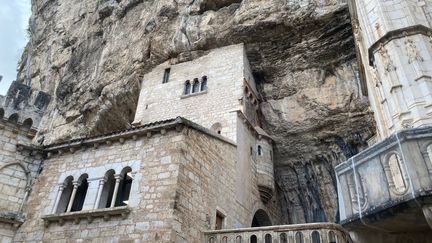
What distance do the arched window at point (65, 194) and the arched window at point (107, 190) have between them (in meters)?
1.47

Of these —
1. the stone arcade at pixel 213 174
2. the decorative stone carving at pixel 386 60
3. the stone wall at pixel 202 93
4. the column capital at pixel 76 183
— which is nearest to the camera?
the stone arcade at pixel 213 174

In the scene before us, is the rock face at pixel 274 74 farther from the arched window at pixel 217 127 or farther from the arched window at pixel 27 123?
the arched window at pixel 27 123

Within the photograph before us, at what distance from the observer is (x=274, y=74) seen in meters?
17.4

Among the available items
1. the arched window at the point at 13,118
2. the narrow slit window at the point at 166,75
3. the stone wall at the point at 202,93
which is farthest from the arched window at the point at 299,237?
the narrow slit window at the point at 166,75

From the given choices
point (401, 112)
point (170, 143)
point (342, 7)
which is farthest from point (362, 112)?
point (170, 143)

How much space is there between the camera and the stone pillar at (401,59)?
7.67 meters

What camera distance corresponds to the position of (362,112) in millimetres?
14930

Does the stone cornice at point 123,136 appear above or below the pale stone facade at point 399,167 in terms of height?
above

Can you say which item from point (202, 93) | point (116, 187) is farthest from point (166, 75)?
point (116, 187)

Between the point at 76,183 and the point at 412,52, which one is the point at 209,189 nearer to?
the point at 76,183

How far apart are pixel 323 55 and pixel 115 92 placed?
1098cm

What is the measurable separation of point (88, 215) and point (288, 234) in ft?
17.9

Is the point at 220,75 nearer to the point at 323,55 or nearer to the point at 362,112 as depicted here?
the point at 323,55

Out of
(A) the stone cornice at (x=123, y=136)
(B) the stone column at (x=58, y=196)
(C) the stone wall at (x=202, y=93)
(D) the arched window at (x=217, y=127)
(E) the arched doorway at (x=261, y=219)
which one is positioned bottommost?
(B) the stone column at (x=58, y=196)
